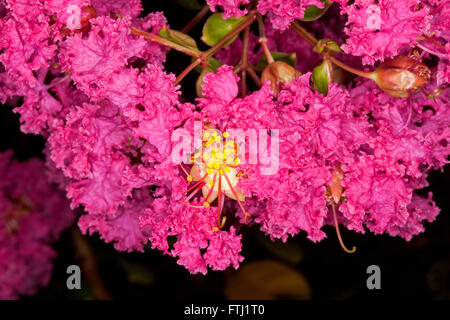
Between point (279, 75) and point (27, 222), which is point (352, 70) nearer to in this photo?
point (279, 75)

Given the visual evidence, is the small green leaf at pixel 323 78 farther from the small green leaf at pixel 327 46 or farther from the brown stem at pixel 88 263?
the brown stem at pixel 88 263

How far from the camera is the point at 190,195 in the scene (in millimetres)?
857

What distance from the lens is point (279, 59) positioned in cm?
102

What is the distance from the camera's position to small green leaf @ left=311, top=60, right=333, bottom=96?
34.6 inches

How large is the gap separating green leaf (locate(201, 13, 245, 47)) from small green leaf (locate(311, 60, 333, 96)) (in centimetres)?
20

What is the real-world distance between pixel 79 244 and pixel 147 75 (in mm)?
950

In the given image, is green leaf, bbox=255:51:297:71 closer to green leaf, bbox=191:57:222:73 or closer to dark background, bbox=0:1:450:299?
green leaf, bbox=191:57:222:73

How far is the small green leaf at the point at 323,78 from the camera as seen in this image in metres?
0.88

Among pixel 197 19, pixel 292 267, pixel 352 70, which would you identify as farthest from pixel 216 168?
pixel 292 267

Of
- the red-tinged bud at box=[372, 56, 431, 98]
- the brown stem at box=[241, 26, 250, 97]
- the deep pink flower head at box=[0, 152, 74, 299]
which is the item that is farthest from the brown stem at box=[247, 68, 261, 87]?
the deep pink flower head at box=[0, 152, 74, 299]

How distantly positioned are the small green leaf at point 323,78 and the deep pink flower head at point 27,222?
0.91m

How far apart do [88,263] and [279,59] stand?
0.96 meters

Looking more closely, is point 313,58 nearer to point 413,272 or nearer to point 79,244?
point 413,272

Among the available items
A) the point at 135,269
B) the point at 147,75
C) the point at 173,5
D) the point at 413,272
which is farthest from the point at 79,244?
the point at 413,272
